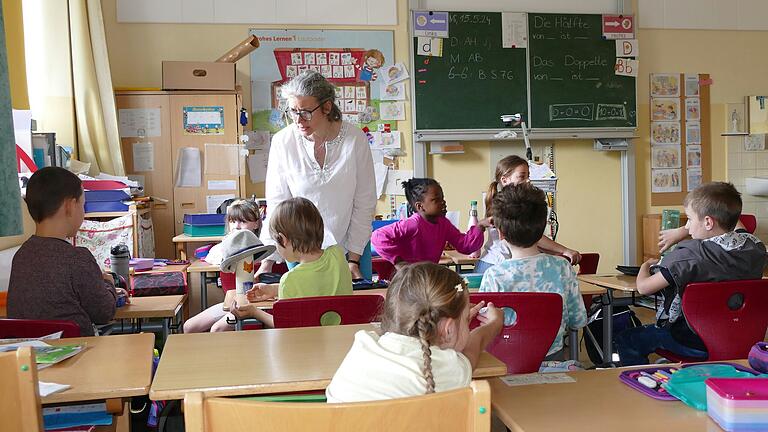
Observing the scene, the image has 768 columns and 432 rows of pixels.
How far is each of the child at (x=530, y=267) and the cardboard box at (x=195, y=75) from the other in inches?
139

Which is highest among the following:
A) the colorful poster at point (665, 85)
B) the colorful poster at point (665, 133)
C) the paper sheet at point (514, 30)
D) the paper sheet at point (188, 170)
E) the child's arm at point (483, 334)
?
the paper sheet at point (514, 30)

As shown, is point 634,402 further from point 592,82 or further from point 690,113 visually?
point 690,113

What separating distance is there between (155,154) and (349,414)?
4.86m

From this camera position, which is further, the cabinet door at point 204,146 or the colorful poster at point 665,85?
the colorful poster at point 665,85

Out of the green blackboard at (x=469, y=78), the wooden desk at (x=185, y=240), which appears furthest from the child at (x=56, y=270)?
the green blackboard at (x=469, y=78)

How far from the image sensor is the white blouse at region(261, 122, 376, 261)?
10.2 feet

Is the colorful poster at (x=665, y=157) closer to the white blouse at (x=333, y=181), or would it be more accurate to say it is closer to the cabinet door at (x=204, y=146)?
the cabinet door at (x=204, y=146)

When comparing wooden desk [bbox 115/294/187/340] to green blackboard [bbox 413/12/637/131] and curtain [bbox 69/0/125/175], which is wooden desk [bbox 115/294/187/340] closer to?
curtain [bbox 69/0/125/175]

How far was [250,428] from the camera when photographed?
3.39 ft

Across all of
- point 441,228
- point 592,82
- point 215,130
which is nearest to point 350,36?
point 215,130

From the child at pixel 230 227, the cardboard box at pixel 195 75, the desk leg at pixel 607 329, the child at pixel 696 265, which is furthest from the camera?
the cardboard box at pixel 195 75

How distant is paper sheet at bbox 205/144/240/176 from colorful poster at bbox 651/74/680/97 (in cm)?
372

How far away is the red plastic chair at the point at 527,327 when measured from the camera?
2.13 metres

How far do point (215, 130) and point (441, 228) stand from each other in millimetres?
2349
